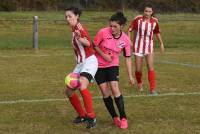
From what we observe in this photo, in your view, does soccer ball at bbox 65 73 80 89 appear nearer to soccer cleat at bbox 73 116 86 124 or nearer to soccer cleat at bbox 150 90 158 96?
soccer cleat at bbox 73 116 86 124

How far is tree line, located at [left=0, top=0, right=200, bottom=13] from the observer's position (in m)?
49.8

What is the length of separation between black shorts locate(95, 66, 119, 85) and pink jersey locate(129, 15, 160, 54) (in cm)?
316

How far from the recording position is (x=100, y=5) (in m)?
56.1

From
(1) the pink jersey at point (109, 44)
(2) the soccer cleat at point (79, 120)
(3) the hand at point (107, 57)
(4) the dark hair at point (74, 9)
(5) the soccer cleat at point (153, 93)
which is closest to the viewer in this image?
(4) the dark hair at point (74, 9)

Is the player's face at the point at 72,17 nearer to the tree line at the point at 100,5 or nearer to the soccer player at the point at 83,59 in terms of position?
the soccer player at the point at 83,59

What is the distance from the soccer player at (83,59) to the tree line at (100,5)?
4006 cm

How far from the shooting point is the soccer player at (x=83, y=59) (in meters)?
7.05

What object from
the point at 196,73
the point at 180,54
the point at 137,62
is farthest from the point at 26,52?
the point at 137,62

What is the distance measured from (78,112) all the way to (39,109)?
1.17 m

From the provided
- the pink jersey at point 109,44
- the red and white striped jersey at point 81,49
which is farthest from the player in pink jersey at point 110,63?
the red and white striped jersey at point 81,49

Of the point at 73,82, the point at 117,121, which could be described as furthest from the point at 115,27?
the point at 117,121

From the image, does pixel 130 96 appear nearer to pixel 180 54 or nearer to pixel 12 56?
pixel 12 56

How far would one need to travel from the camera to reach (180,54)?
19.2m

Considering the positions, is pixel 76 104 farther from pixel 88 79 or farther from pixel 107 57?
pixel 107 57
